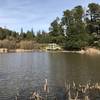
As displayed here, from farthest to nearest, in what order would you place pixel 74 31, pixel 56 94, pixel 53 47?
pixel 53 47
pixel 74 31
pixel 56 94

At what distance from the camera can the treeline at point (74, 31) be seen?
243ft

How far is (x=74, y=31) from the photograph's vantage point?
7538 centimetres

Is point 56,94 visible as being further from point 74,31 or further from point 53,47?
point 53,47

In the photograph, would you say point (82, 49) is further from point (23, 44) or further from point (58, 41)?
point (23, 44)

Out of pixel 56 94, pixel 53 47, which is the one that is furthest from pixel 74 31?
pixel 56 94

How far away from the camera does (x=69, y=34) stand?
7762cm

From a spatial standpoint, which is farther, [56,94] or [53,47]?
[53,47]

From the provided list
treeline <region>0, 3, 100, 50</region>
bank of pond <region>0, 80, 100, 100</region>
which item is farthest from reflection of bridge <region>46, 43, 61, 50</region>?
bank of pond <region>0, 80, 100, 100</region>

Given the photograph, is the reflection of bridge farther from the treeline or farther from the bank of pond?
the bank of pond

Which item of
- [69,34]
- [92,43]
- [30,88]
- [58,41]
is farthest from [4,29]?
[30,88]

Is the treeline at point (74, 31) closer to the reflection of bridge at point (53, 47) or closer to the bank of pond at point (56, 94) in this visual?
the reflection of bridge at point (53, 47)

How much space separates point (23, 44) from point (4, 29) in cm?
1989

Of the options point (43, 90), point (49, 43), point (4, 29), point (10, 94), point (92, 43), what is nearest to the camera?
point (10, 94)

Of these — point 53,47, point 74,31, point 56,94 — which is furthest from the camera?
point 53,47
